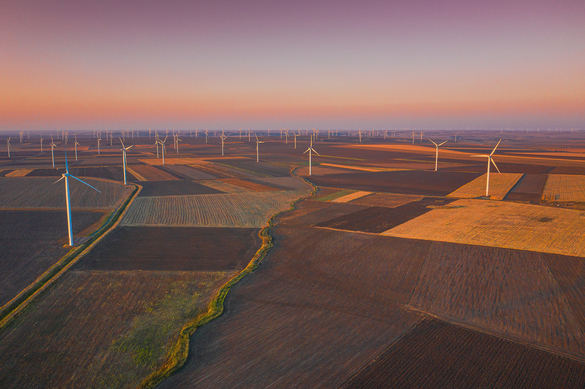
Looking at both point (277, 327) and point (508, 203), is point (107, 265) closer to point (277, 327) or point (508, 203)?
point (277, 327)

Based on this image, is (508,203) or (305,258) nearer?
(305,258)

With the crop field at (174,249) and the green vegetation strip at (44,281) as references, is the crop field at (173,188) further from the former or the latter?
the crop field at (174,249)

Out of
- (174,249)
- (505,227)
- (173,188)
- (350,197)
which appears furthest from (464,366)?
(173,188)

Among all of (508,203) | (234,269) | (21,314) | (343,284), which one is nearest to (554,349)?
(343,284)

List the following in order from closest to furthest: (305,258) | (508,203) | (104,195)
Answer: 1. (305,258)
2. (508,203)
3. (104,195)

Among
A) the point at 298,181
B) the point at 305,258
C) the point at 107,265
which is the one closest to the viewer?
the point at 107,265

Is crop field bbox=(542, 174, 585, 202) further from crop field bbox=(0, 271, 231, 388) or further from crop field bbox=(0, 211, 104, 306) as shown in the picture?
crop field bbox=(0, 211, 104, 306)

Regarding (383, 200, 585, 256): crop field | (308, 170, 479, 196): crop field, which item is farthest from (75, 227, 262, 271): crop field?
(308, 170, 479, 196): crop field

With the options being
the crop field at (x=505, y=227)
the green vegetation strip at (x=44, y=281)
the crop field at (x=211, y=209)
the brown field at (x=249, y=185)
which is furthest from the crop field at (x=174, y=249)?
the brown field at (x=249, y=185)
